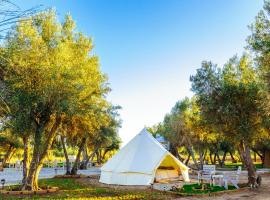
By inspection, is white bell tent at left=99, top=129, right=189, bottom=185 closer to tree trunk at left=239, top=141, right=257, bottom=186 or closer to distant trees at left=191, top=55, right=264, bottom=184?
distant trees at left=191, top=55, right=264, bottom=184

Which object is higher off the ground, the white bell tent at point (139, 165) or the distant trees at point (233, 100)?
the distant trees at point (233, 100)

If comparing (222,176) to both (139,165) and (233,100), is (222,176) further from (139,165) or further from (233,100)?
(139,165)

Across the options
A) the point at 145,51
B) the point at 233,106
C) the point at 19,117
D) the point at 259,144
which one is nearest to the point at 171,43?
the point at 145,51

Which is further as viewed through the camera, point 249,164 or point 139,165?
point 139,165

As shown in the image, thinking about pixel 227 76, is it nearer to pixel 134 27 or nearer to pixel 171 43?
pixel 171 43

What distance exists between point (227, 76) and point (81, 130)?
31.2 feet

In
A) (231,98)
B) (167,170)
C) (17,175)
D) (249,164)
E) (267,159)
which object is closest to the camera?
(231,98)

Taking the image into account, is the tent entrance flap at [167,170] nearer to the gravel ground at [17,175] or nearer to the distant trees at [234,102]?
the distant trees at [234,102]

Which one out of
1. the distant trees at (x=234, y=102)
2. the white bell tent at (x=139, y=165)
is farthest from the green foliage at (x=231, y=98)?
the white bell tent at (x=139, y=165)

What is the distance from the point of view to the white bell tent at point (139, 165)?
58.4ft

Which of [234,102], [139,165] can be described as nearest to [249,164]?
[234,102]

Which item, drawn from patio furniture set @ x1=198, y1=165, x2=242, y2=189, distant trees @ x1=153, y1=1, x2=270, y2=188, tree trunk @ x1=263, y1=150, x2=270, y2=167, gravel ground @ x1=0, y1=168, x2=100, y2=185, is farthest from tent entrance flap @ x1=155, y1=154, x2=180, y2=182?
tree trunk @ x1=263, y1=150, x2=270, y2=167

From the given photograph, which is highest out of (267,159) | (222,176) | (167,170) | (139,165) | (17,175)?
(267,159)

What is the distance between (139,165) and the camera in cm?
1841
